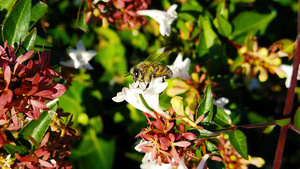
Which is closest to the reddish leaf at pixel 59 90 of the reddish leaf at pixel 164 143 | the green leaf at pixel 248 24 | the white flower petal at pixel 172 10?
the reddish leaf at pixel 164 143

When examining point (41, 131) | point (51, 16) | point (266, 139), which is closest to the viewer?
point (41, 131)

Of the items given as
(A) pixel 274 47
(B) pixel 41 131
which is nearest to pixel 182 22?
(A) pixel 274 47

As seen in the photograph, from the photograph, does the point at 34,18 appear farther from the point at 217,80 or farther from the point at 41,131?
the point at 217,80

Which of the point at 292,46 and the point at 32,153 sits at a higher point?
the point at 292,46

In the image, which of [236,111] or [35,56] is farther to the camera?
[236,111]

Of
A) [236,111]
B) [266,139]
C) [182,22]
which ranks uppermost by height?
[182,22]

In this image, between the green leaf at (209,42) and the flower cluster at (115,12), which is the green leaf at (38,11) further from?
the green leaf at (209,42)
